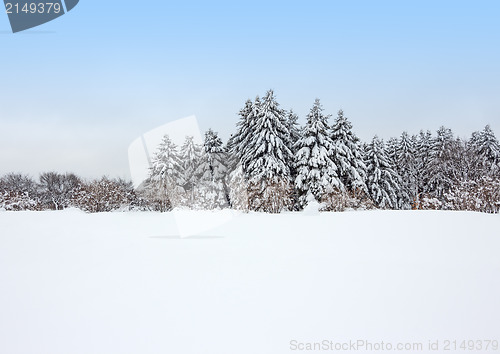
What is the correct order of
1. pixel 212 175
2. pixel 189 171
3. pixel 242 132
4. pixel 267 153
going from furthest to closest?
pixel 242 132
pixel 212 175
pixel 267 153
pixel 189 171

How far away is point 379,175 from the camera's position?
76.1ft

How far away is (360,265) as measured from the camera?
2600 mm

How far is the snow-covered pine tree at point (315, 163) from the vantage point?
17781 mm

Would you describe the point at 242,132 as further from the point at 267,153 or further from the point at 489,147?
the point at 489,147

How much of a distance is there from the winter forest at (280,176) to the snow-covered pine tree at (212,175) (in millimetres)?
70

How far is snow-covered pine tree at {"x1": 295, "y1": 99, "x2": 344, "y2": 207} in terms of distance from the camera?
1778 cm

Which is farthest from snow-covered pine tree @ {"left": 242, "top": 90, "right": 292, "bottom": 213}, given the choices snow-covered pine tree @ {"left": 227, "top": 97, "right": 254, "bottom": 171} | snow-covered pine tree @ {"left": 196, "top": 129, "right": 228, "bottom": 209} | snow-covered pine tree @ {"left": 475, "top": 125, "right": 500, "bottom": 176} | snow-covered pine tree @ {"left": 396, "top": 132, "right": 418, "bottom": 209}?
snow-covered pine tree @ {"left": 475, "top": 125, "right": 500, "bottom": 176}

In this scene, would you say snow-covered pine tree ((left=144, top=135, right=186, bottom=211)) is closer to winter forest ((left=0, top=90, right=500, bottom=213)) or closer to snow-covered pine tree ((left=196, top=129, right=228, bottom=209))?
winter forest ((left=0, top=90, right=500, bottom=213))

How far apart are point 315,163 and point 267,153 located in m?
3.18

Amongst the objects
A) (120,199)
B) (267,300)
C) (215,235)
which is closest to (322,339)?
(267,300)

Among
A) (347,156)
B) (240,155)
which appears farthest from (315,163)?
(240,155)

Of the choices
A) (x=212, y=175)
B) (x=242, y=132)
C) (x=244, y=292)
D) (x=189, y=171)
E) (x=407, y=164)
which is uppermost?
(x=242, y=132)

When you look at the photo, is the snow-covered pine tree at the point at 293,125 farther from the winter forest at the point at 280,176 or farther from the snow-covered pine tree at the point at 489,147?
the snow-covered pine tree at the point at 489,147

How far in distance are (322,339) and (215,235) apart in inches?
102
